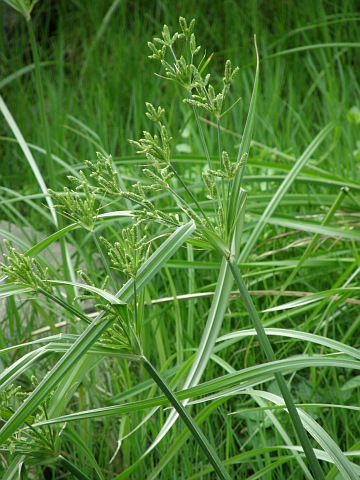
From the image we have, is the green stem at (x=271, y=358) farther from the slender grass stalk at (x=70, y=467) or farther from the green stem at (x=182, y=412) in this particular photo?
the slender grass stalk at (x=70, y=467)

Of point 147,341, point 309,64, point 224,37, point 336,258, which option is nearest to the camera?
point 147,341

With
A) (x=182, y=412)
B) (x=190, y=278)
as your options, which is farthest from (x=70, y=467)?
(x=190, y=278)

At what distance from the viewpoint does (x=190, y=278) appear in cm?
141

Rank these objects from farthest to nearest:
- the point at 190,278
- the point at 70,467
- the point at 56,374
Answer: the point at 190,278 < the point at 70,467 < the point at 56,374

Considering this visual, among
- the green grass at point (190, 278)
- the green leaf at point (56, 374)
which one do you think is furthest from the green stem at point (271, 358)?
the green leaf at point (56, 374)

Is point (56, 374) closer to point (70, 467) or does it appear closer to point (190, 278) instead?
point (70, 467)

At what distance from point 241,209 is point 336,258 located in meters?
0.75

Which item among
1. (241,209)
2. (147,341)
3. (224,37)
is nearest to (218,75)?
(224,37)

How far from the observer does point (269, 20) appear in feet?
9.73

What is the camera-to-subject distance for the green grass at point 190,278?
700mm

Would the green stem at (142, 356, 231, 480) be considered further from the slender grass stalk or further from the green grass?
the slender grass stalk

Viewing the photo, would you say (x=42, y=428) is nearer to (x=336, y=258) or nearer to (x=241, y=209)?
(x=241, y=209)

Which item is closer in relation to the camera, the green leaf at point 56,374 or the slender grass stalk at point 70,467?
the green leaf at point 56,374

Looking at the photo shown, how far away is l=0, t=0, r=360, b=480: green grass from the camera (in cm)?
70
